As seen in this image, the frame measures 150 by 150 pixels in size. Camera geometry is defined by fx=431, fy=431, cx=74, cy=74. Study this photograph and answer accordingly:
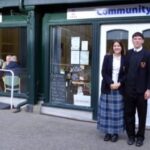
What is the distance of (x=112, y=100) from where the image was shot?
23.8 ft

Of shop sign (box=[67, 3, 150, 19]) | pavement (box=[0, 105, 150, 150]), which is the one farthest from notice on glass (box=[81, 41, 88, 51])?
pavement (box=[0, 105, 150, 150])

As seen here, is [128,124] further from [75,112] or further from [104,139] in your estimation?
[75,112]

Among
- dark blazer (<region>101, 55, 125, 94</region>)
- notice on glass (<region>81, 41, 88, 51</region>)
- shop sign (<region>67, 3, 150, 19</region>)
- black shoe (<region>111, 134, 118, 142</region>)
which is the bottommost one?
black shoe (<region>111, 134, 118, 142</region>)

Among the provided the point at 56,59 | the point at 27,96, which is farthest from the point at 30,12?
the point at 27,96

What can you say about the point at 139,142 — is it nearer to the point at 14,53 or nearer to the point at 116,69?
the point at 116,69

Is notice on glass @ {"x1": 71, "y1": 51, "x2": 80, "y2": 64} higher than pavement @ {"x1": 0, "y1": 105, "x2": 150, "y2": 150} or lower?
higher

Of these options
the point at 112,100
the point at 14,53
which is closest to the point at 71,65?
the point at 14,53

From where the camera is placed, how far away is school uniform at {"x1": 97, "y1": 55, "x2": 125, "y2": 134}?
23.7 ft

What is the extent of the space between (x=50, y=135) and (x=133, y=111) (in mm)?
1603

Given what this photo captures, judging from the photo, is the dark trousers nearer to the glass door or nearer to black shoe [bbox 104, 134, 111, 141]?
black shoe [bbox 104, 134, 111, 141]

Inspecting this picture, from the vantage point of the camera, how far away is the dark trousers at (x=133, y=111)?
278 inches

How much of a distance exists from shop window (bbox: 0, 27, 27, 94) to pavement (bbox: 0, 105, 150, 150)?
4.47ft

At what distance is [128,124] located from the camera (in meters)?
7.19

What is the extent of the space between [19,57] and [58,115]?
6.26ft
